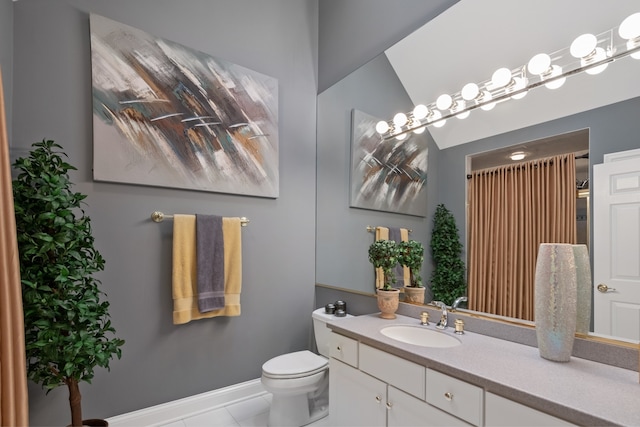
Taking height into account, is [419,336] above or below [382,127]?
below

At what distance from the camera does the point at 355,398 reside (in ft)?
5.30

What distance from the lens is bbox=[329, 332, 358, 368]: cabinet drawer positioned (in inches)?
64.4

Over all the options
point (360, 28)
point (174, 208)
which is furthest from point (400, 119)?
point (174, 208)

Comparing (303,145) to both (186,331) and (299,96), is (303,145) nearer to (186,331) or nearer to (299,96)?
(299,96)

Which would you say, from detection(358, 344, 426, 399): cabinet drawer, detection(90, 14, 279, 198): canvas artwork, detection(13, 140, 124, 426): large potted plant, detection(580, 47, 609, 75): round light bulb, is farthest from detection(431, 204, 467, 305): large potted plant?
detection(13, 140, 124, 426): large potted plant

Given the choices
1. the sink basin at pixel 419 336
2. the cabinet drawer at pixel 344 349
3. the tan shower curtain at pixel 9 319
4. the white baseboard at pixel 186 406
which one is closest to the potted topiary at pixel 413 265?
the sink basin at pixel 419 336

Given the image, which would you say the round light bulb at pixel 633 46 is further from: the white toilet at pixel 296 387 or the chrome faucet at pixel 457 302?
the white toilet at pixel 296 387

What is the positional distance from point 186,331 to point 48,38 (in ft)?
6.30

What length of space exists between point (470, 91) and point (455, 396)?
4.93ft

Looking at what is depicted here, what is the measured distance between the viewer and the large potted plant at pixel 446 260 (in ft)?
5.81

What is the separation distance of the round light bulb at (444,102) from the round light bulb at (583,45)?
60 cm

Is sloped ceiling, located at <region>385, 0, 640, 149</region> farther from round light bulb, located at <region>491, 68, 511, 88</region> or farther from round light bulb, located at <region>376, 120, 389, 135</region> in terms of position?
round light bulb, located at <region>376, 120, 389, 135</region>

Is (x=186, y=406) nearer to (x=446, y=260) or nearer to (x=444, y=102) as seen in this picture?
(x=446, y=260)

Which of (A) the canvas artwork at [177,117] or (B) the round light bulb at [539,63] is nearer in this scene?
(B) the round light bulb at [539,63]
